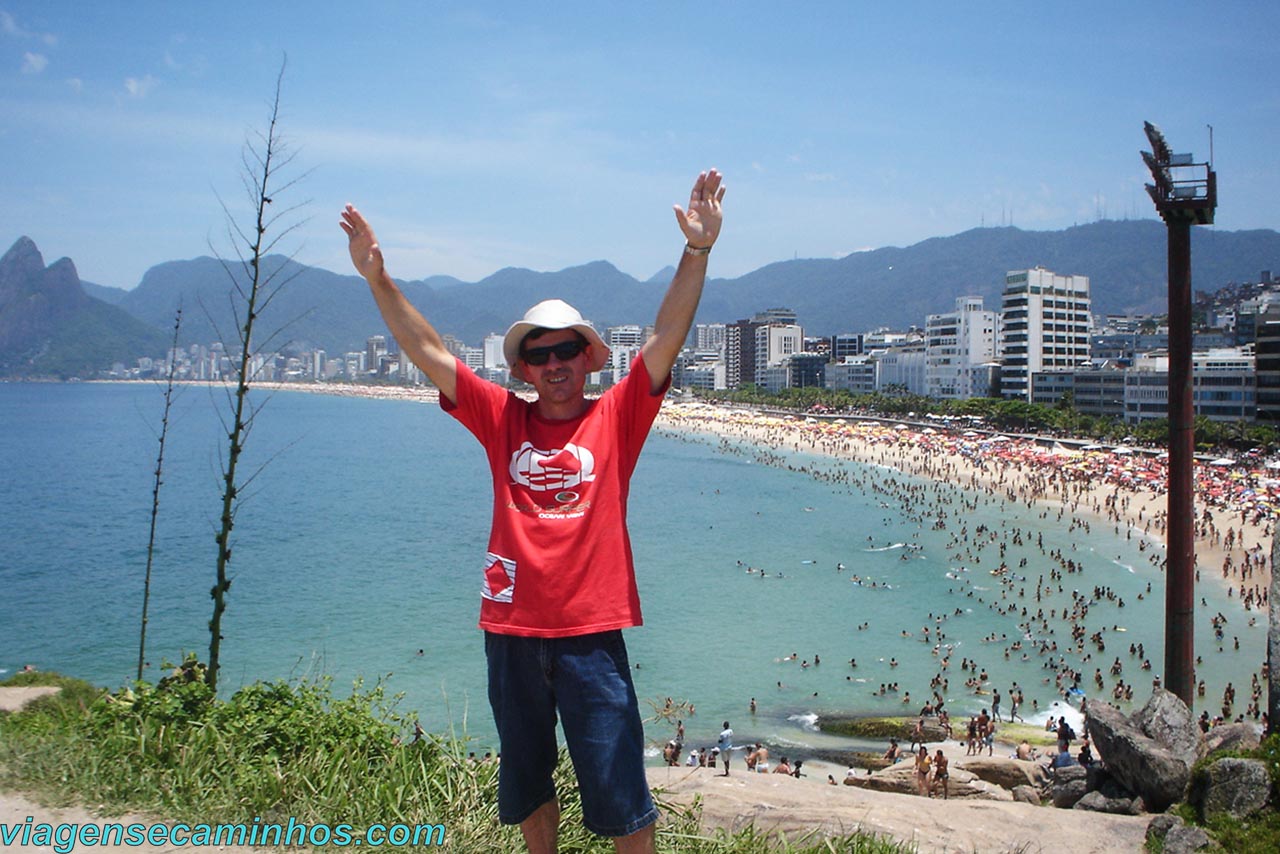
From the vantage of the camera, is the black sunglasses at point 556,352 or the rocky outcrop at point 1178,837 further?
the rocky outcrop at point 1178,837

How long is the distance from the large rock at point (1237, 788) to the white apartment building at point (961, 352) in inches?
3386


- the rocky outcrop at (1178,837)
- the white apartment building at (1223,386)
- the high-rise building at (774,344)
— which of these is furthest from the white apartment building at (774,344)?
the rocky outcrop at (1178,837)

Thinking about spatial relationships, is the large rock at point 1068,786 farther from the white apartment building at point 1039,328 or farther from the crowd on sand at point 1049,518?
the white apartment building at point 1039,328

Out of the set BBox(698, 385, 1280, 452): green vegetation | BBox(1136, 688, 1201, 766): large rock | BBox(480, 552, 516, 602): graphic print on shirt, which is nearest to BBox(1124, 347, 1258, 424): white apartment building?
BBox(698, 385, 1280, 452): green vegetation

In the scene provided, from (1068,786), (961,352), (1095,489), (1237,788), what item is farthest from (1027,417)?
(1237,788)

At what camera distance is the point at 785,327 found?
469ft

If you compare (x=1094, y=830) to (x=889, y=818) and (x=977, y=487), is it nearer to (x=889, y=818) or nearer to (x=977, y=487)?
(x=889, y=818)

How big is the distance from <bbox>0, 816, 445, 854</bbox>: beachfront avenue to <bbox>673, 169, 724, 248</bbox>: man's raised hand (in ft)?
7.61

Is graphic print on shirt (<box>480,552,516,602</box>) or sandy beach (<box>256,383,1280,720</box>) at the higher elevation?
graphic print on shirt (<box>480,552,516,602</box>)

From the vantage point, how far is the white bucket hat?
2.63 meters

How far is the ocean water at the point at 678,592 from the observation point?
759 inches

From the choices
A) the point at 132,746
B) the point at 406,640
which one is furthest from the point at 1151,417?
the point at 132,746

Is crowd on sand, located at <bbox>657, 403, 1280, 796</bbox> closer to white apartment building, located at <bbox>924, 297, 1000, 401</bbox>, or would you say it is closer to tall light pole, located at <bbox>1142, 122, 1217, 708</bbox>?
tall light pole, located at <bbox>1142, 122, 1217, 708</bbox>

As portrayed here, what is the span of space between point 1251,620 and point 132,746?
87.9 feet
